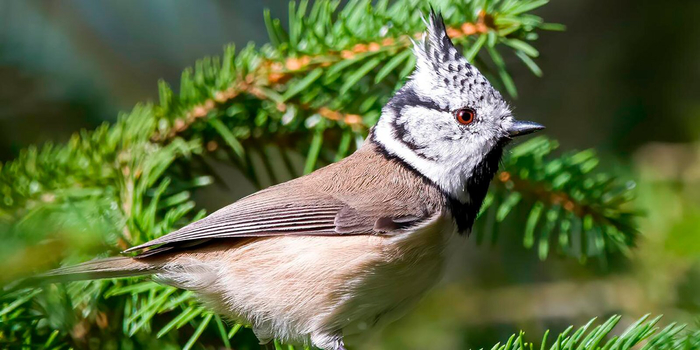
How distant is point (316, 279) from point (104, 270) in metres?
0.52

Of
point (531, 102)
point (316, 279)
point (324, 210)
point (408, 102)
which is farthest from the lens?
point (531, 102)

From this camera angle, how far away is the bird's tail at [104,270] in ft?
5.34

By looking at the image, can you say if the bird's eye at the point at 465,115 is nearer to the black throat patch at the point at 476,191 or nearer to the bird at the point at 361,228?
the bird at the point at 361,228

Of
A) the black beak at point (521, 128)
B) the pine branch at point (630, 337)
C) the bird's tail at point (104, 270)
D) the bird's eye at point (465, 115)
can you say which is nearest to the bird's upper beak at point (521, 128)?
the black beak at point (521, 128)

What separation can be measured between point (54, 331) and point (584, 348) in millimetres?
1226

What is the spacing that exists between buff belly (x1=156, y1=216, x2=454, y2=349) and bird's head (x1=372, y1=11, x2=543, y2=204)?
0.19m

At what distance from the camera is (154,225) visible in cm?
193

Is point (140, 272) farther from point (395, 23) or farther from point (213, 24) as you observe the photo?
point (213, 24)

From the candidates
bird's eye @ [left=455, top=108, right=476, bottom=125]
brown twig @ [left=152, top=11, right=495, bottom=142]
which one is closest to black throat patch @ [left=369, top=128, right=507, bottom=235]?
bird's eye @ [left=455, top=108, right=476, bottom=125]

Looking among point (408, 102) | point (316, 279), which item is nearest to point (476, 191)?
point (408, 102)

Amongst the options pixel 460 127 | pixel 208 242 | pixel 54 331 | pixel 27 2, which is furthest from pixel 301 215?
pixel 27 2

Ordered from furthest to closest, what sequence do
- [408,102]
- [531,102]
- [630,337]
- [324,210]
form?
[531,102] → [408,102] → [324,210] → [630,337]

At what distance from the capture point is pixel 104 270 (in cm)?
173

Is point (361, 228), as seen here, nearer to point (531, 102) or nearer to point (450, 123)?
point (450, 123)
